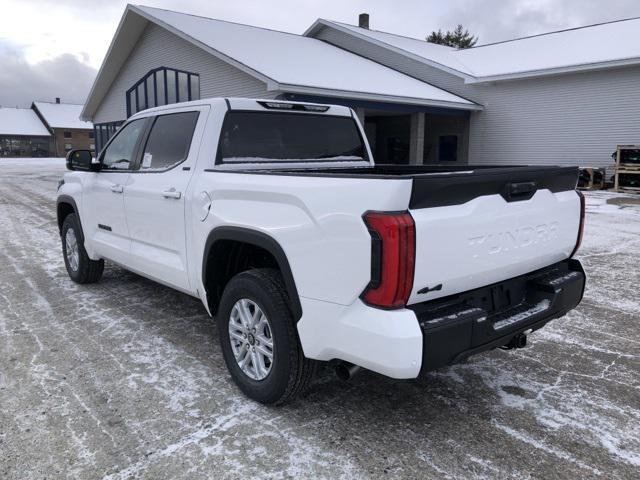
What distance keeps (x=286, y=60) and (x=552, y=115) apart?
9.87 m

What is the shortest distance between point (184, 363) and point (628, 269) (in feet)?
18.7

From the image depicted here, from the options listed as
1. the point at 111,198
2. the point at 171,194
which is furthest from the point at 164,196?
the point at 111,198

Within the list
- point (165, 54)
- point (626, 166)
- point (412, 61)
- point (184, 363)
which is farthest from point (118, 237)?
point (412, 61)

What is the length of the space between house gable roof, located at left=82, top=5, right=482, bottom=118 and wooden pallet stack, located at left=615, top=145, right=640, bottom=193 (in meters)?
5.91

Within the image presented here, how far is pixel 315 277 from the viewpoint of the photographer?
2.73m

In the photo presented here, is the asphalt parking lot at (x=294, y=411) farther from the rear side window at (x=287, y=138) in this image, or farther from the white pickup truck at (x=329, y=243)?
the rear side window at (x=287, y=138)

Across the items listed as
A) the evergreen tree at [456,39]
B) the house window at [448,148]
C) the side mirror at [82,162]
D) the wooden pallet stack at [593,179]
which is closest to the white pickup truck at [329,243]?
the side mirror at [82,162]

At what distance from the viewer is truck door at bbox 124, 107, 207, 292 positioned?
3908 millimetres

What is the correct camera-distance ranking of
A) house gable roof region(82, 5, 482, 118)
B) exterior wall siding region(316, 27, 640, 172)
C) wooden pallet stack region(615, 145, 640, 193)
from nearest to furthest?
house gable roof region(82, 5, 482, 118) < wooden pallet stack region(615, 145, 640, 193) < exterior wall siding region(316, 27, 640, 172)

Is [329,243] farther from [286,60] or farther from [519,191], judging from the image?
[286,60]

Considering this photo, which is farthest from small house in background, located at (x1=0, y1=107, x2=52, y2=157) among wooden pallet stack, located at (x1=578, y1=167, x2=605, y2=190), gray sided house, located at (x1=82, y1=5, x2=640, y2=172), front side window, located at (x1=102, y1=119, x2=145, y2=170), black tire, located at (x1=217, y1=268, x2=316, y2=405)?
black tire, located at (x1=217, y1=268, x2=316, y2=405)

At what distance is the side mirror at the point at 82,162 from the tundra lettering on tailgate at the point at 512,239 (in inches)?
153

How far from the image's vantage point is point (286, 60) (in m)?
17.7

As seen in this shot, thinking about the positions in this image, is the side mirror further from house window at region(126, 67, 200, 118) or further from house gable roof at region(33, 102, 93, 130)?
house gable roof at region(33, 102, 93, 130)
